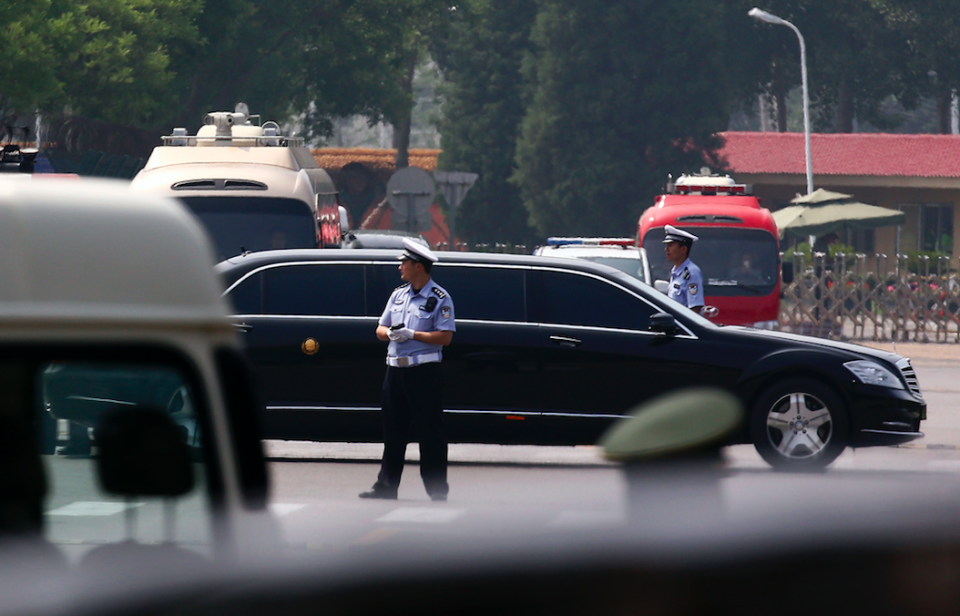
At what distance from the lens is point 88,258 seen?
1.58 meters

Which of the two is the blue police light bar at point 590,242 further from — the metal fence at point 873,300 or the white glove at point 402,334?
the white glove at point 402,334

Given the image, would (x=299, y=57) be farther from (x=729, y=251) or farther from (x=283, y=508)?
(x=283, y=508)

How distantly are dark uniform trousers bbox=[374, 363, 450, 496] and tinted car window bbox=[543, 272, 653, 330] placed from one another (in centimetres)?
199

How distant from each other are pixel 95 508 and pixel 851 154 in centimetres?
4903

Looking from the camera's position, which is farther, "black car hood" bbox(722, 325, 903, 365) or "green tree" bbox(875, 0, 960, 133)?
"green tree" bbox(875, 0, 960, 133)

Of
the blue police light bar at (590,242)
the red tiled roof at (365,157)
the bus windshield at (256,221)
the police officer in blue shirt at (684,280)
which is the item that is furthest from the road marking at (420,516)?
the red tiled roof at (365,157)

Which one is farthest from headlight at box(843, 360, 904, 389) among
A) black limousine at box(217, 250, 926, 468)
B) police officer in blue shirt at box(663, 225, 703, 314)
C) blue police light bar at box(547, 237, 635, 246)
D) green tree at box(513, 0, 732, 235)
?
green tree at box(513, 0, 732, 235)

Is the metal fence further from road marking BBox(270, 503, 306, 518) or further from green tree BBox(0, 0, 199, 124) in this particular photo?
road marking BBox(270, 503, 306, 518)

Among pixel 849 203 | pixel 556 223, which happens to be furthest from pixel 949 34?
pixel 849 203

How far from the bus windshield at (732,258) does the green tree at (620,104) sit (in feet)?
88.5

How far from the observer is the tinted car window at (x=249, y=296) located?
34.5ft

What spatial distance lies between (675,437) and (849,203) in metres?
31.8

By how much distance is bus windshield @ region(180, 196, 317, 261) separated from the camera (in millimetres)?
15031

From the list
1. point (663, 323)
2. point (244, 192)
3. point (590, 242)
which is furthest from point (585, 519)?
point (590, 242)
